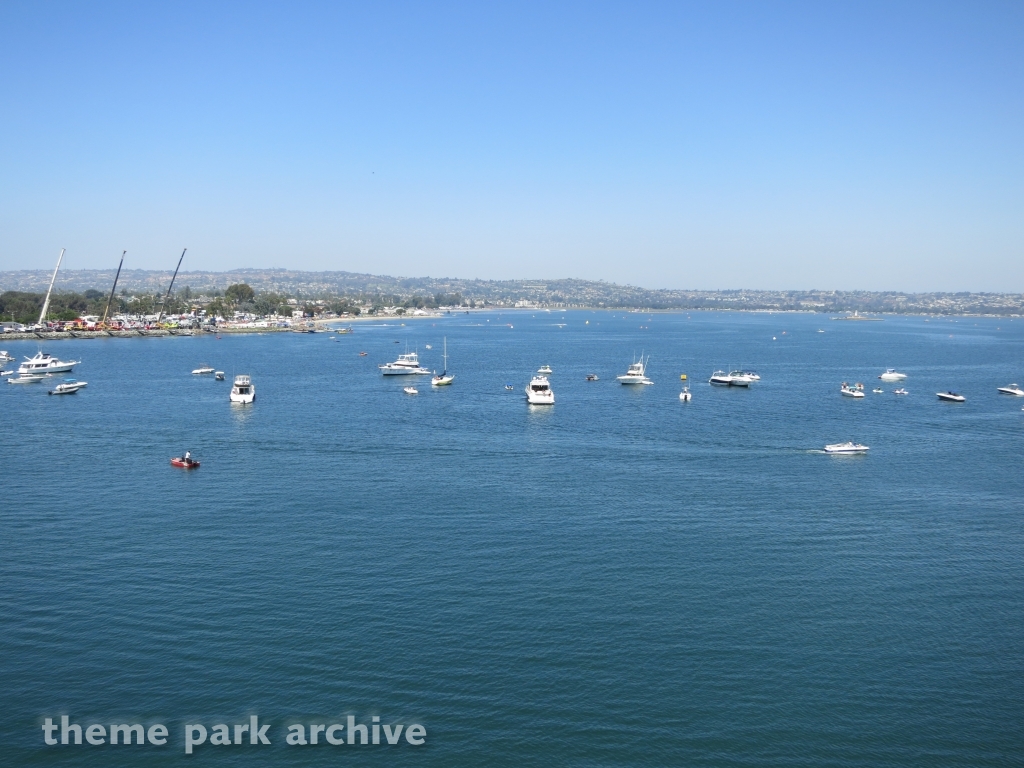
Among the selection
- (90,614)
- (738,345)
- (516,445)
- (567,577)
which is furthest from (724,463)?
(738,345)

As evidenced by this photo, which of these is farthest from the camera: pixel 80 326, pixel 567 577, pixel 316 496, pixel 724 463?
pixel 80 326

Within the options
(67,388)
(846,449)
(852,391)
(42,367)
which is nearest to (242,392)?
(67,388)

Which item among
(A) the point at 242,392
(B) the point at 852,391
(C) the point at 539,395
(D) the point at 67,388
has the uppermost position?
(B) the point at 852,391

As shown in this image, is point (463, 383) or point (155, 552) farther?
point (463, 383)

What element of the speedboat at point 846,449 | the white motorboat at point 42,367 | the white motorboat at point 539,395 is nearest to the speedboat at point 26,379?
the white motorboat at point 42,367

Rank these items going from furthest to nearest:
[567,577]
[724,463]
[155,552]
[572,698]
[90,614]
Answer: [724,463] → [155,552] → [567,577] → [90,614] → [572,698]

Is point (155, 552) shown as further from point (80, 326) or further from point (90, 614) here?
point (80, 326)

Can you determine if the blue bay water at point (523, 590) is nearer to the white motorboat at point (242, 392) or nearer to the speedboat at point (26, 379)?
the white motorboat at point (242, 392)

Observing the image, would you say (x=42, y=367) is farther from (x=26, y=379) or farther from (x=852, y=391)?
(x=852, y=391)
